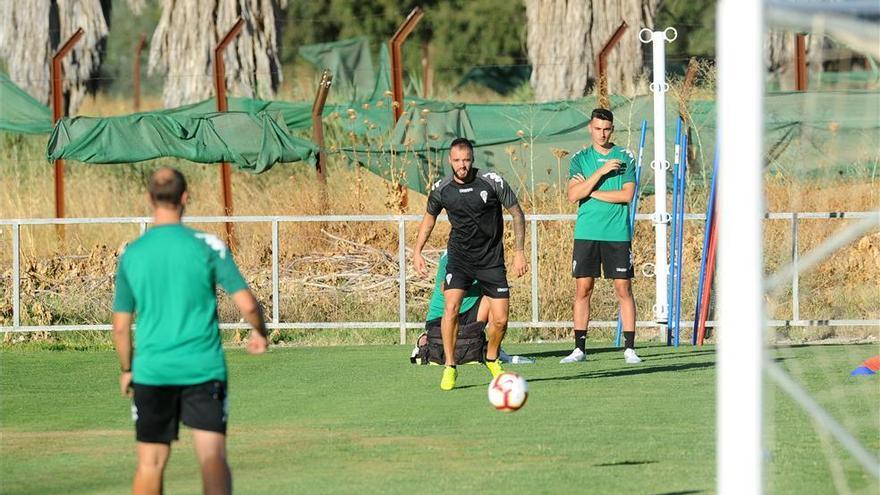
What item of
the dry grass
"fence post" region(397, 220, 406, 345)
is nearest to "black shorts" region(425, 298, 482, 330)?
"fence post" region(397, 220, 406, 345)

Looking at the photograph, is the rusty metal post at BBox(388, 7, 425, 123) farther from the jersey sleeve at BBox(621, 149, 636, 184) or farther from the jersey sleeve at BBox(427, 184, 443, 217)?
the jersey sleeve at BBox(427, 184, 443, 217)

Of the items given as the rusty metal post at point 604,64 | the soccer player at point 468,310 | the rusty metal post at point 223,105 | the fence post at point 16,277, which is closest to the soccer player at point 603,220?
the soccer player at point 468,310

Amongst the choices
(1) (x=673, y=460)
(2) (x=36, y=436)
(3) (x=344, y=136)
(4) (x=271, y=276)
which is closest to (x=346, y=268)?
(4) (x=271, y=276)

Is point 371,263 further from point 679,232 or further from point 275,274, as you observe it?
point 679,232

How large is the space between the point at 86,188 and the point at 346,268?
8.98 metres

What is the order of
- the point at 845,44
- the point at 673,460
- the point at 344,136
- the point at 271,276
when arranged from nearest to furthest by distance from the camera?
the point at 845,44
the point at 673,460
the point at 271,276
the point at 344,136

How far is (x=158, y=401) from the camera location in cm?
736

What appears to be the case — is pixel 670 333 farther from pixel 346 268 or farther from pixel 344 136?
pixel 344 136

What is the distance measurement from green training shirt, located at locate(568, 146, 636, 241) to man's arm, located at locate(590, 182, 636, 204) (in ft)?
0.17

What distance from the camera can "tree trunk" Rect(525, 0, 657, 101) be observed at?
27.0m

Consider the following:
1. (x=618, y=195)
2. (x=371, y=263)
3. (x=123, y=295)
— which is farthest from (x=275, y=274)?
(x=123, y=295)

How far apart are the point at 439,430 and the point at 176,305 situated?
407 centimetres

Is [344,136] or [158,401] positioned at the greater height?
[344,136]

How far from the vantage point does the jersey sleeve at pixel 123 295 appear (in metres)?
7.52
